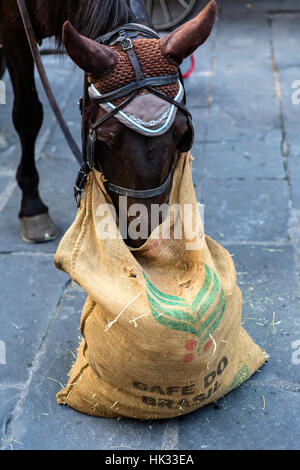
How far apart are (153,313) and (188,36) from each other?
103 cm

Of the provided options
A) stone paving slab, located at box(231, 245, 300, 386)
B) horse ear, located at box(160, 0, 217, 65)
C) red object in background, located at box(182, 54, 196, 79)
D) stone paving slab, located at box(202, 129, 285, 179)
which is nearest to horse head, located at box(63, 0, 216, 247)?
horse ear, located at box(160, 0, 217, 65)

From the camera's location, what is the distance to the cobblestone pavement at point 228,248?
8.12ft

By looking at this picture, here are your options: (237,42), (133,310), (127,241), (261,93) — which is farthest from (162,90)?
(237,42)

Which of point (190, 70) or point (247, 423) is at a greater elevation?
point (247, 423)

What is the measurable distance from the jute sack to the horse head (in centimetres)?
19

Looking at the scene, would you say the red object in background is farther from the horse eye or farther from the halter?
the horse eye

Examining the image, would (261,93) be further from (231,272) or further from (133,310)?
(133,310)

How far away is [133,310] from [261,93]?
392 centimetres

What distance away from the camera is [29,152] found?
12.8ft

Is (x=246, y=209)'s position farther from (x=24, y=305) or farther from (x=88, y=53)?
(x=88, y=53)

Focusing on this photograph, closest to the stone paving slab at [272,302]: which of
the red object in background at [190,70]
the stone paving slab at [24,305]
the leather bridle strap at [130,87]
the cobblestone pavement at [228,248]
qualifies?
the cobblestone pavement at [228,248]

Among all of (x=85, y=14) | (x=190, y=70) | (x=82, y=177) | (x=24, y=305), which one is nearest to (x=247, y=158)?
(x=190, y=70)

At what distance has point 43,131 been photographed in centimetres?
518

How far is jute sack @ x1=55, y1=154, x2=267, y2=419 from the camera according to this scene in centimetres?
223
